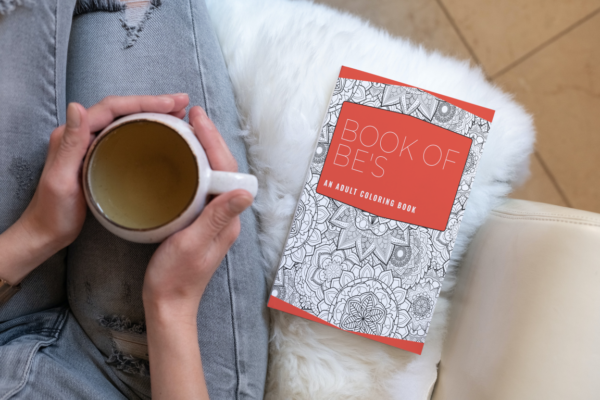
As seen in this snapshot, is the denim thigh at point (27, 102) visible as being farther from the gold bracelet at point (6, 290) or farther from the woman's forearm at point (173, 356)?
the woman's forearm at point (173, 356)

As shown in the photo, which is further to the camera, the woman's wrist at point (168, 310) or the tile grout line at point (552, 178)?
the tile grout line at point (552, 178)

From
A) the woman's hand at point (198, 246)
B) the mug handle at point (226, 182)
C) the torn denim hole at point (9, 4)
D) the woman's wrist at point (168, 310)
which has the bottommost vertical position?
the woman's wrist at point (168, 310)

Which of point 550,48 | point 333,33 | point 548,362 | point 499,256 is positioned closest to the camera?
point 548,362

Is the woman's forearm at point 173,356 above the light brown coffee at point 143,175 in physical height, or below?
below

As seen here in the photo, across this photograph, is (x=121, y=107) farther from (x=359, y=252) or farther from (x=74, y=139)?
(x=359, y=252)

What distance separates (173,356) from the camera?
543mm

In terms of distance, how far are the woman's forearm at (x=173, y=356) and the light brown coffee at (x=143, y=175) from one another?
155 mm

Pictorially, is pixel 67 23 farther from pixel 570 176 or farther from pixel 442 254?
pixel 570 176

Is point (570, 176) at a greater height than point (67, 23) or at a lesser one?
greater

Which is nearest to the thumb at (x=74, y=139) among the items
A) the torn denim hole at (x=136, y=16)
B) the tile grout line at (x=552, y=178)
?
the torn denim hole at (x=136, y=16)

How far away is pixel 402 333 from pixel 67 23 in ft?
2.53

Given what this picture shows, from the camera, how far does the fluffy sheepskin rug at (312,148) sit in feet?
2.20

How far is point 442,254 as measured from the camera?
0.67m

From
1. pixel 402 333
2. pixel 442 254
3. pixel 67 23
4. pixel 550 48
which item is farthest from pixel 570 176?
pixel 67 23
